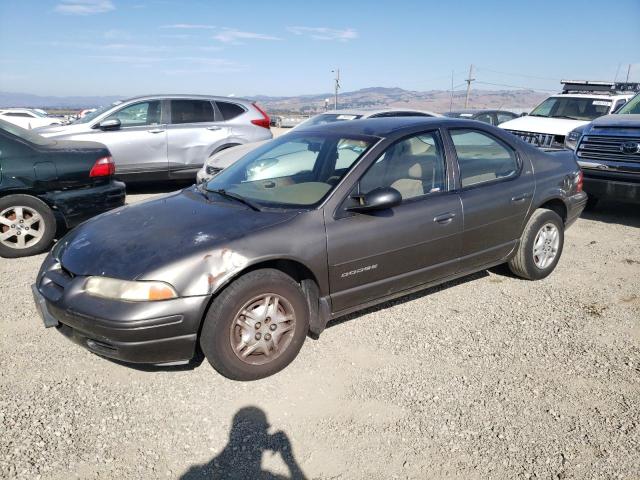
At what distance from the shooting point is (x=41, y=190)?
5.28 meters

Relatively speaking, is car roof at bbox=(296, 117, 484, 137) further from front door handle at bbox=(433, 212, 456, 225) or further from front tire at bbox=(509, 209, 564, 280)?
front tire at bbox=(509, 209, 564, 280)

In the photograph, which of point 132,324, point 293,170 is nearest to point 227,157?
point 293,170

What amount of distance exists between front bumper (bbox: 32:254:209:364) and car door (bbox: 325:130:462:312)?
98cm

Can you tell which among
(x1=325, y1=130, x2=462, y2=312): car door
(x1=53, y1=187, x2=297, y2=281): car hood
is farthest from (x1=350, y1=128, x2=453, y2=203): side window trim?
(x1=53, y1=187, x2=297, y2=281): car hood

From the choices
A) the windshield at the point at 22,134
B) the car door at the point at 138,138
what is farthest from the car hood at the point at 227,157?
the windshield at the point at 22,134

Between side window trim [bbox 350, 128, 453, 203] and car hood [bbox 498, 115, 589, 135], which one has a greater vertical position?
side window trim [bbox 350, 128, 453, 203]

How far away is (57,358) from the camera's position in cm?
330

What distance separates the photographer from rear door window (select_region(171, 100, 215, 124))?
8.45 meters

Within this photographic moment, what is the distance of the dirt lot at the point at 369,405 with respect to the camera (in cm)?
239

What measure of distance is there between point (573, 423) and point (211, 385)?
6.83 feet

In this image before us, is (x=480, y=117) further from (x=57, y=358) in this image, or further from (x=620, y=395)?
(x=57, y=358)

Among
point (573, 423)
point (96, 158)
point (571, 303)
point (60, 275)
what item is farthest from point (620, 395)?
point (96, 158)

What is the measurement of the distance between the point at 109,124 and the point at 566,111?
9263mm

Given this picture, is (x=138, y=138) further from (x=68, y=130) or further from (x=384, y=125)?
(x=384, y=125)
